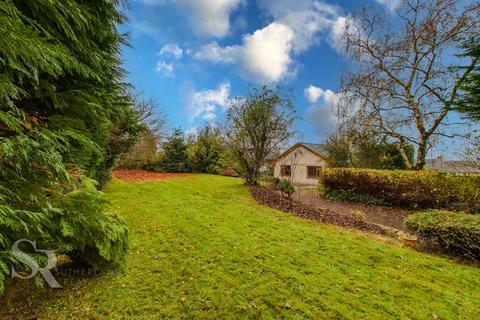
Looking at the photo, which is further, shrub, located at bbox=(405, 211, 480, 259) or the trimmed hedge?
the trimmed hedge

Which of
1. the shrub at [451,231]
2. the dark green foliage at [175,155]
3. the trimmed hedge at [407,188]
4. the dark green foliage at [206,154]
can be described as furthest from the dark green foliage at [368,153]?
the dark green foliage at [175,155]

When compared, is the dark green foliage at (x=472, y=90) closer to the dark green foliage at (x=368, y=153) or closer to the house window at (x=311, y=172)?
the dark green foliage at (x=368, y=153)

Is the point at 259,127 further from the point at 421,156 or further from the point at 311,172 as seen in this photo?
the point at 311,172

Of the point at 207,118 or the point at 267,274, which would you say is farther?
the point at 207,118

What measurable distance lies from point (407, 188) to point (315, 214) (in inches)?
191

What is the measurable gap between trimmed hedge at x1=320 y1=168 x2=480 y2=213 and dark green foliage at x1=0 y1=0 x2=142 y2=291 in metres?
10.9

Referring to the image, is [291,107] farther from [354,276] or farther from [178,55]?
[354,276]

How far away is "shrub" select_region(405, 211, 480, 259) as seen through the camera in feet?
14.7

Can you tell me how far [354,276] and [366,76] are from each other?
1182 cm

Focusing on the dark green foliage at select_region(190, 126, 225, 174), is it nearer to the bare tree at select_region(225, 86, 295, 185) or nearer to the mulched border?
the bare tree at select_region(225, 86, 295, 185)

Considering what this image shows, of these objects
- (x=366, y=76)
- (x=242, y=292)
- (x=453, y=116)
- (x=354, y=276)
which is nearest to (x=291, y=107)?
(x=366, y=76)

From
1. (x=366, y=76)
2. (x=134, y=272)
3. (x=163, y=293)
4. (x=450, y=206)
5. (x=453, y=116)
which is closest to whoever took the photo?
(x=163, y=293)

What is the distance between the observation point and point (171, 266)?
3592 mm

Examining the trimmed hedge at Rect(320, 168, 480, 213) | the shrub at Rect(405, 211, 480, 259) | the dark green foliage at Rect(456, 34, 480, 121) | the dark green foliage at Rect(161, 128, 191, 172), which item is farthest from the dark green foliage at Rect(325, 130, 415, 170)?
the dark green foliage at Rect(161, 128, 191, 172)
